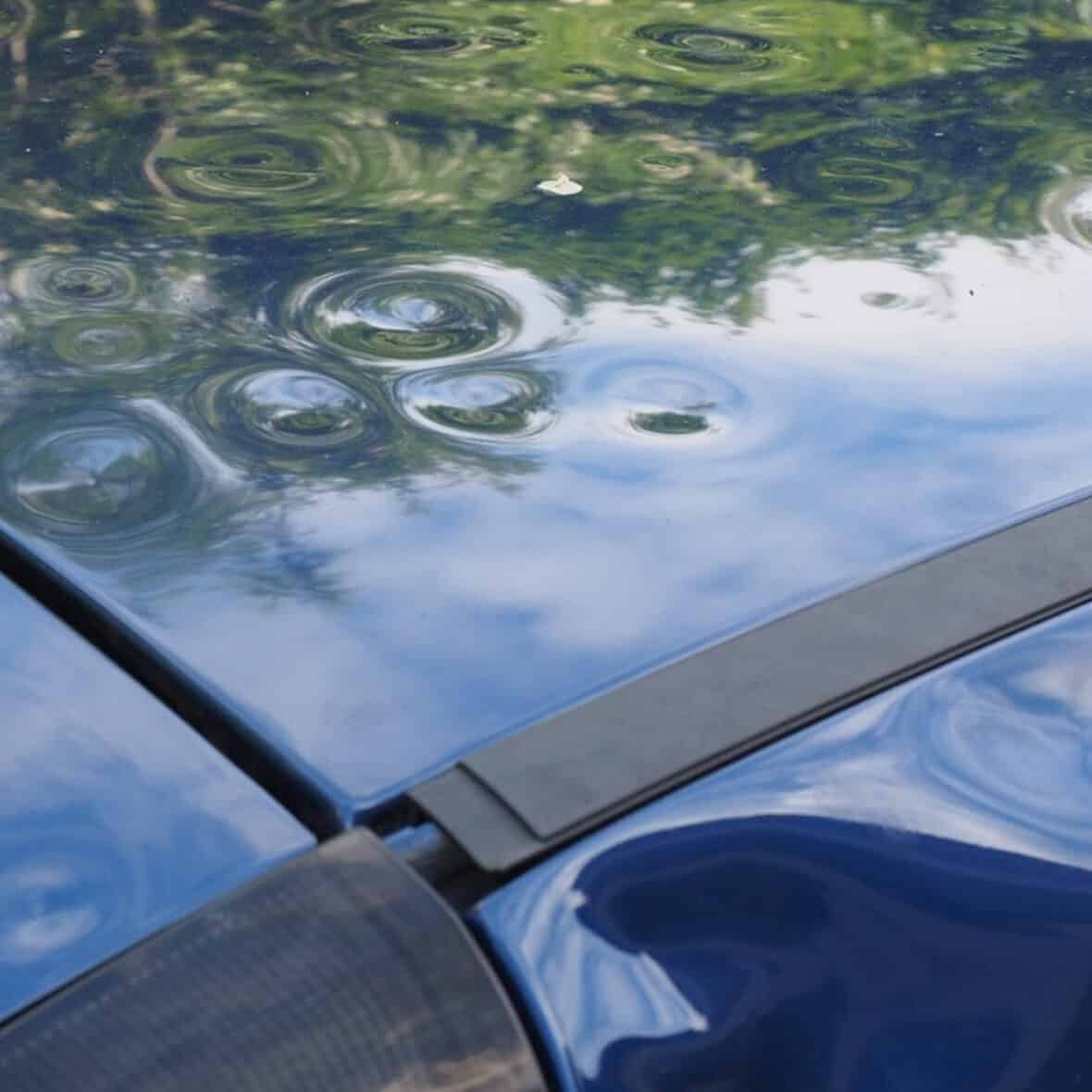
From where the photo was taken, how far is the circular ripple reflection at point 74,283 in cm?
137

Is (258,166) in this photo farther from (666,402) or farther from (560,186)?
(666,402)

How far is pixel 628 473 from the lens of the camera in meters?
1.21

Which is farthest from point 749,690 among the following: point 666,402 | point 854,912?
point 666,402

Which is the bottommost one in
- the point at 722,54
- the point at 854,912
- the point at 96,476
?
the point at 854,912

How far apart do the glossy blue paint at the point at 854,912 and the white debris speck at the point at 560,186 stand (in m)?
0.67

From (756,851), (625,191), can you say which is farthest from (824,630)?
(625,191)

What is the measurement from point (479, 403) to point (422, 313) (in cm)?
13

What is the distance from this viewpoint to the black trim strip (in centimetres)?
94

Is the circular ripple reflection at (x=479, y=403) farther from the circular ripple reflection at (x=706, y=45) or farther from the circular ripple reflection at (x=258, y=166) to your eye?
the circular ripple reflection at (x=706, y=45)

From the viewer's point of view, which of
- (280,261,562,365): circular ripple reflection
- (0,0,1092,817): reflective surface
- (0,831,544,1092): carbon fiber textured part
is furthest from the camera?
(280,261,562,365): circular ripple reflection

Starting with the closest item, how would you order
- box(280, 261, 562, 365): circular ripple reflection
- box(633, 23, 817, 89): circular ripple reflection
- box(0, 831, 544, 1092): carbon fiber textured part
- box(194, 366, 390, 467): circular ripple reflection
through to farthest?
box(0, 831, 544, 1092): carbon fiber textured part, box(194, 366, 390, 467): circular ripple reflection, box(280, 261, 562, 365): circular ripple reflection, box(633, 23, 817, 89): circular ripple reflection

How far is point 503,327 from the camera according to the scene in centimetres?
137

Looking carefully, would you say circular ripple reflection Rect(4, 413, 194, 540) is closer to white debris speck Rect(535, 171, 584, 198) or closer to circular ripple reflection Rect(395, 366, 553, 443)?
circular ripple reflection Rect(395, 366, 553, 443)

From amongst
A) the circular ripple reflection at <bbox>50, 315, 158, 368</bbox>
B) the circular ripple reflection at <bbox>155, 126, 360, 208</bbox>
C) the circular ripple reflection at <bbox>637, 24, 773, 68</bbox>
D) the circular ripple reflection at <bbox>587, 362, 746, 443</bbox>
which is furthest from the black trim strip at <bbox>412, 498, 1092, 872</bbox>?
the circular ripple reflection at <bbox>637, 24, 773, 68</bbox>
